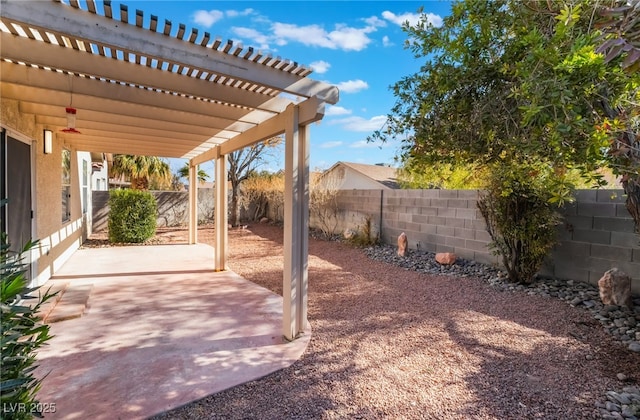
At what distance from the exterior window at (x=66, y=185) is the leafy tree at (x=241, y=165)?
6.29 m

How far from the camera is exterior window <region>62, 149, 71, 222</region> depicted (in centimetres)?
767

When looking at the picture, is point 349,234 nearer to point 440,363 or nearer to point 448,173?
point 448,173

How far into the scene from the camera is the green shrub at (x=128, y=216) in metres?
9.91

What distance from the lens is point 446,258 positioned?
6.98 metres

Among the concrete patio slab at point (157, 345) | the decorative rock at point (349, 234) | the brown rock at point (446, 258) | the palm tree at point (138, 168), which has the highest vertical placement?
the palm tree at point (138, 168)

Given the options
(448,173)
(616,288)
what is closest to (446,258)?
(448,173)

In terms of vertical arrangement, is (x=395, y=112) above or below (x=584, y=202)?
above

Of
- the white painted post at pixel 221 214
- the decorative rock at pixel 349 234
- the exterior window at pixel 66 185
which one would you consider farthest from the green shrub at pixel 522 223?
the exterior window at pixel 66 185

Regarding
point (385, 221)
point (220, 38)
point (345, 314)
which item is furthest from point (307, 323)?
point (385, 221)

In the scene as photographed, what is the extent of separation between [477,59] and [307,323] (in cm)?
339

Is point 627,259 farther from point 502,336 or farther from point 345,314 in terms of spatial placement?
point 345,314

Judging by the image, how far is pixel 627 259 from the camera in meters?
4.79

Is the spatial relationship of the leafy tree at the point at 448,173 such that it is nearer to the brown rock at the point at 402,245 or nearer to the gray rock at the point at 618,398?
the brown rock at the point at 402,245

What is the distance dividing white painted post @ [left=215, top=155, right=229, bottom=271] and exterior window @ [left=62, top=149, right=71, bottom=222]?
11.7 ft
